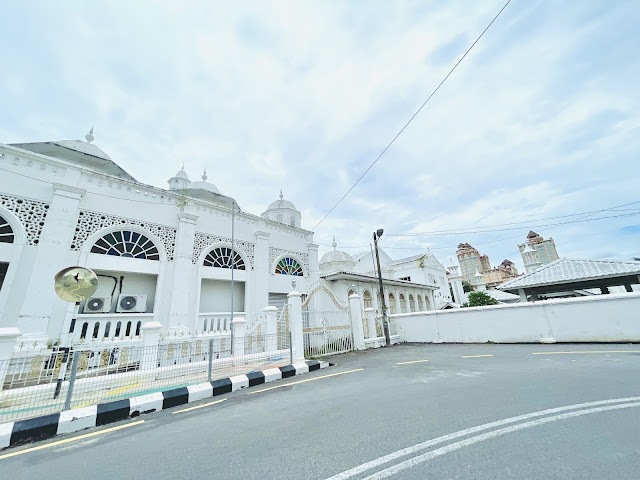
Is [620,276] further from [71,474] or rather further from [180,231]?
[180,231]

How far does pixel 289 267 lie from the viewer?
44.8 ft

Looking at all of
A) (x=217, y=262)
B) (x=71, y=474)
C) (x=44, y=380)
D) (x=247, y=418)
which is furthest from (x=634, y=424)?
(x=217, y=262)

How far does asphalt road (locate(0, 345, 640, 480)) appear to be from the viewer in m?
1.92

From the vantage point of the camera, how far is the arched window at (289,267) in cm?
1325

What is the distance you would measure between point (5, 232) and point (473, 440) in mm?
11665

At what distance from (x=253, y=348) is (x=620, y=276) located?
13.7 metres

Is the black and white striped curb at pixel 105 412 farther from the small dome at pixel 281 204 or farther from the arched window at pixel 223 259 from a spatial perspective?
the small dome at pixel 281 204

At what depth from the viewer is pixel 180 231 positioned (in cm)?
1016

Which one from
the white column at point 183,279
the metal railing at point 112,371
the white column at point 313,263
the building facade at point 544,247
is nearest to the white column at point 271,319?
the metal railing at point 112,371

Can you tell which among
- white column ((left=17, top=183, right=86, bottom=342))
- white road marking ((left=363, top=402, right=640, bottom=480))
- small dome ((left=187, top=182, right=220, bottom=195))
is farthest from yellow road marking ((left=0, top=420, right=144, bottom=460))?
small dome ((left=187, top=182, right=220, bottom=195))

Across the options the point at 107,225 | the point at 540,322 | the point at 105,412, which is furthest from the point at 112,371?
the point at 540,322

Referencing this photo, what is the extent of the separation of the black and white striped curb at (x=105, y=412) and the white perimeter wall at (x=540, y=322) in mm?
8097

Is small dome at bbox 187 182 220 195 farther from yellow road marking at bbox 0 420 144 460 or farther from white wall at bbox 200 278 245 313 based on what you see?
yellow road marking at bbox 0 420 144 460

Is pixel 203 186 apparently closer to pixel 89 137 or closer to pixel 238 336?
pixel 89 137
